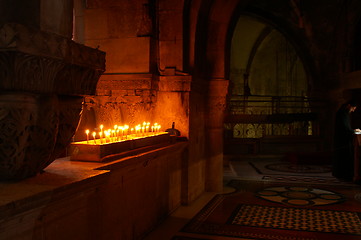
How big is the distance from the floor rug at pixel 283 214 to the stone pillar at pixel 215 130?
461 mm

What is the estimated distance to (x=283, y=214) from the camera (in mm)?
5688

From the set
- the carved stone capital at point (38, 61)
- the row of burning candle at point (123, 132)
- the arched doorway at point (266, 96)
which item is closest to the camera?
the carved stone capital at point (38, 61)

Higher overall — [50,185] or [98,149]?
[98,149]

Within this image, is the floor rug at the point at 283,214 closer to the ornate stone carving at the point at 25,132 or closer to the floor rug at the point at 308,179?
the floor rug at the point at 308,179

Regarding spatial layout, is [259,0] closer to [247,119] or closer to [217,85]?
[247,119]

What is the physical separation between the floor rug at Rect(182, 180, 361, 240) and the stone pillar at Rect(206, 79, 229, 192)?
0.46 metres

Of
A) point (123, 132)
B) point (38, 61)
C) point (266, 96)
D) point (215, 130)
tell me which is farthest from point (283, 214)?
point (266, 96)

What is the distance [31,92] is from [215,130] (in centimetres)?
536

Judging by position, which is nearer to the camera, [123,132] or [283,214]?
[123,132]

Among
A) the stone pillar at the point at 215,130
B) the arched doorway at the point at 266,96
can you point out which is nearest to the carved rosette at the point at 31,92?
the stone pillar at the point at 215,130

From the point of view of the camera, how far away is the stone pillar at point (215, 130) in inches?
288

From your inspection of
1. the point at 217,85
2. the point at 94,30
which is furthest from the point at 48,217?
the point at 217,85

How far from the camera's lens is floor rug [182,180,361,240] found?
484cm

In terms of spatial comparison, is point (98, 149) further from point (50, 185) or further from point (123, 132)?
point (123, 132)
